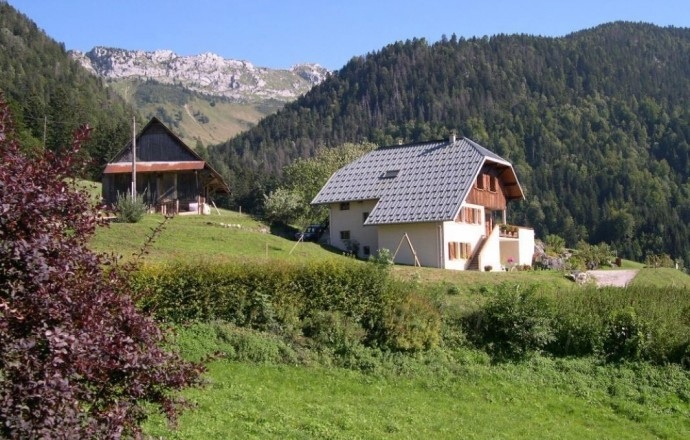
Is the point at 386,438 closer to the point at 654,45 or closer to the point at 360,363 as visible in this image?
the point at 360,363

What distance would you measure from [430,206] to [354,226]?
Answer: 6.72 metres

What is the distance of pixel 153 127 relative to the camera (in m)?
55.1

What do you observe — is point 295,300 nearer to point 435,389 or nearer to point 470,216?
point 435,389

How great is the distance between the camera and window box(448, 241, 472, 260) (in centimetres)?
4112

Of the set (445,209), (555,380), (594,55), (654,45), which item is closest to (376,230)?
(445,209)

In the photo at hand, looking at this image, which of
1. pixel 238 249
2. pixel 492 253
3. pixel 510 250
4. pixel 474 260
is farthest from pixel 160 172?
Result: pixel 510 250

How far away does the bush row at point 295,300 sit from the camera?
22.0m

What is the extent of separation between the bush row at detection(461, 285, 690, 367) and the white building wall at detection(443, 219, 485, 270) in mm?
15393

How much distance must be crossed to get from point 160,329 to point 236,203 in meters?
85.1

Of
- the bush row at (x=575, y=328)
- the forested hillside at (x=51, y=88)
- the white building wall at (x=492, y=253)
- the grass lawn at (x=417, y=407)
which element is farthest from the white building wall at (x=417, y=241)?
the forested hillside at (x=51, y=88)

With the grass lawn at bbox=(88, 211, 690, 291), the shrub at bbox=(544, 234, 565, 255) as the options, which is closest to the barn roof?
the grass lawn at bbox=(88, 211, 690, 291)

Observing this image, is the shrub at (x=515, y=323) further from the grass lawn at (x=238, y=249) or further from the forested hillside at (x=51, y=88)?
the forested hillside at (x=51, y=88)

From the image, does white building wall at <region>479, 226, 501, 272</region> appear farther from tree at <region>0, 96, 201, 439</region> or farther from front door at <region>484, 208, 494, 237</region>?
tree at <region>0, 96, 201, 439</region>

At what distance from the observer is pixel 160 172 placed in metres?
54.5
